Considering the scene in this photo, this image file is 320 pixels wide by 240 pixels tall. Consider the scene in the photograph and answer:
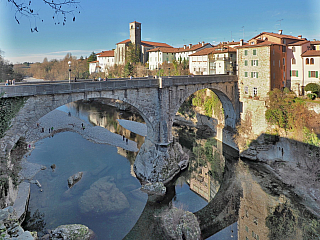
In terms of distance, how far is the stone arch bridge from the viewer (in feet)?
54.3

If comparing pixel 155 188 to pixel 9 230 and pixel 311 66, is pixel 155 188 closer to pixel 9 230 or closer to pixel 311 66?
pixel 9 230

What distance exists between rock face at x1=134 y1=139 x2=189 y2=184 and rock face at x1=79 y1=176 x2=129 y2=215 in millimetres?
3093

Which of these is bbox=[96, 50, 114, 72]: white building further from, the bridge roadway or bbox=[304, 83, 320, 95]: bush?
bbox=[304, 83, 320, 95]: bush

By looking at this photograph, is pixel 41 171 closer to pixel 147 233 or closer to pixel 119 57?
pixel 147 233

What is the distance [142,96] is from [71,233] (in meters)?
12.3

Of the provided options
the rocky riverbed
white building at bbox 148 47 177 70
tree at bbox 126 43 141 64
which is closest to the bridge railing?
the rocky riverbed

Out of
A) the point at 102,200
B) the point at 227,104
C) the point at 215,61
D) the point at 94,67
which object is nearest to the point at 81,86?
the point at 102,200

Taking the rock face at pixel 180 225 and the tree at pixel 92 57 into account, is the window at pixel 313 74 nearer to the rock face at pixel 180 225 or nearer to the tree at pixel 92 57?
the rock face at pixel 180 225

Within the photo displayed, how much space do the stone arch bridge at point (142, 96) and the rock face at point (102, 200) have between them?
581 cm

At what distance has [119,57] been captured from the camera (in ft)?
265

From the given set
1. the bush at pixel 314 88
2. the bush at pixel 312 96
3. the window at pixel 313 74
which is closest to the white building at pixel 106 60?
the window at pixel 313 74

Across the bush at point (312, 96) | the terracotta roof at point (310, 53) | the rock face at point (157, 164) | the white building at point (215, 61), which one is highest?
the white building at point (215, 61)

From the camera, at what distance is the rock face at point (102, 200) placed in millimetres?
18453

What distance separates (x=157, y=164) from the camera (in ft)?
76.2
